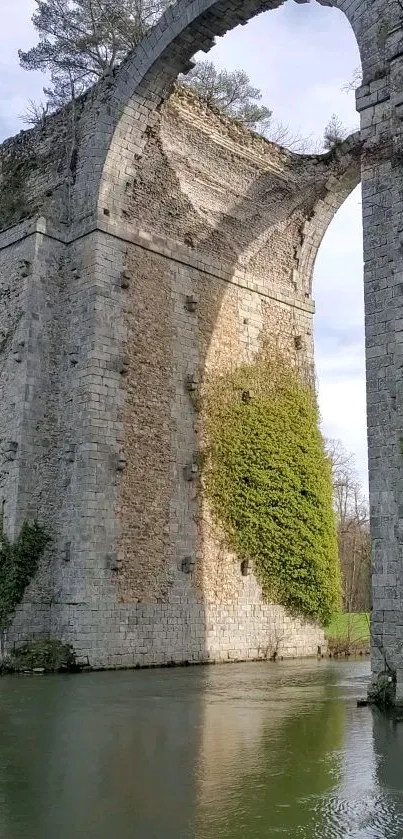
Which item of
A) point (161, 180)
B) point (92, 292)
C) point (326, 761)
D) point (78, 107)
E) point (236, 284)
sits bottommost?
point (326, 761)

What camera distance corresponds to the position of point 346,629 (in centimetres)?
1877

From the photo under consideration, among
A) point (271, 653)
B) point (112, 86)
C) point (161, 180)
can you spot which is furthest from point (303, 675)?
point (112, 86)

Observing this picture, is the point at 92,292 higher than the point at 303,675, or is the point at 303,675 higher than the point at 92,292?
the point at 92,292

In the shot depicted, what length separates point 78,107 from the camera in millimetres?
15984

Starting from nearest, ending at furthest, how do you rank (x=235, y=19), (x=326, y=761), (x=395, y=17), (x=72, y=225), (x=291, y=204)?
(x=326, y=761) → (x=395, y=17) → (x=235, y=19) → (x=72, y=225) → (x=291, y=204)

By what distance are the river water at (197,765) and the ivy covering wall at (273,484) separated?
5780 millimetres

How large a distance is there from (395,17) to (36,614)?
1000 cm

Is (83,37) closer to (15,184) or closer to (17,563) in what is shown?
(15,184)

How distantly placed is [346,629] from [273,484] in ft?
14.3

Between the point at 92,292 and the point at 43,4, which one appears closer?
the point at 92,292

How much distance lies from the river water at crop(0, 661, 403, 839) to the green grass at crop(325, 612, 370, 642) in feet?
23.6

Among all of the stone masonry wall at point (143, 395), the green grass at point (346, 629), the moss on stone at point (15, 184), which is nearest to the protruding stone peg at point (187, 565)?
the stone masonry wall at point (143, 395)

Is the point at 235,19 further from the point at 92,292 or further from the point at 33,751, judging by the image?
the point at 33,751

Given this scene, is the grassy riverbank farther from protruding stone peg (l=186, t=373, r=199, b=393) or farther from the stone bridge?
protruding stone peg (l=186, t=373, r=199, b=393)
